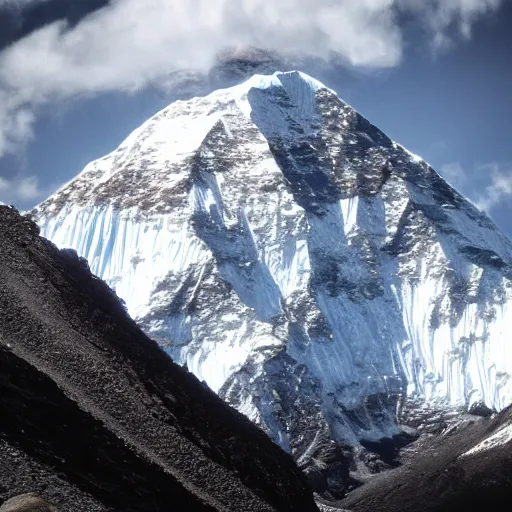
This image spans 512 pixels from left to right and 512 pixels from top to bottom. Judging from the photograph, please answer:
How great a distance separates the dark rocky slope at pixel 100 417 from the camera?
5016cm

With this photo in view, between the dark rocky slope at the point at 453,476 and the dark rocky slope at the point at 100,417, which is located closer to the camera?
the dark rocky slope at the point at 100,417

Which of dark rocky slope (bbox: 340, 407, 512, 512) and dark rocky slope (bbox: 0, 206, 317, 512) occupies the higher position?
dark rocky slope (bbox: 0, 206, 317, 512)

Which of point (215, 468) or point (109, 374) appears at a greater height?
point (109, 374)

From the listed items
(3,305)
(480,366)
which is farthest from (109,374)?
(480,366)

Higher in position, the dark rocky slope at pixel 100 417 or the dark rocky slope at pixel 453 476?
the dark rocky slope at pixel 100 417

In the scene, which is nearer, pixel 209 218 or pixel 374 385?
pixel 374 385

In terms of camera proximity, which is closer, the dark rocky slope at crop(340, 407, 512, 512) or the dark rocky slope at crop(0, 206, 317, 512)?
the dark rocky slope at crop(0, 206, 317, 512)

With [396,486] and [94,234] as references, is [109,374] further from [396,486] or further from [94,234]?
[94,234]

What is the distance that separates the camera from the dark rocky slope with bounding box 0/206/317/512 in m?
50.2

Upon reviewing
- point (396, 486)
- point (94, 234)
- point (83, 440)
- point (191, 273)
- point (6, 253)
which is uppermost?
point (94, 234)

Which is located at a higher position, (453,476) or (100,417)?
(100,417)

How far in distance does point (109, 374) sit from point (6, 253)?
10.4 metres

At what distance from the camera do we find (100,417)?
55.2 m

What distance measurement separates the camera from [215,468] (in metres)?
60.5
